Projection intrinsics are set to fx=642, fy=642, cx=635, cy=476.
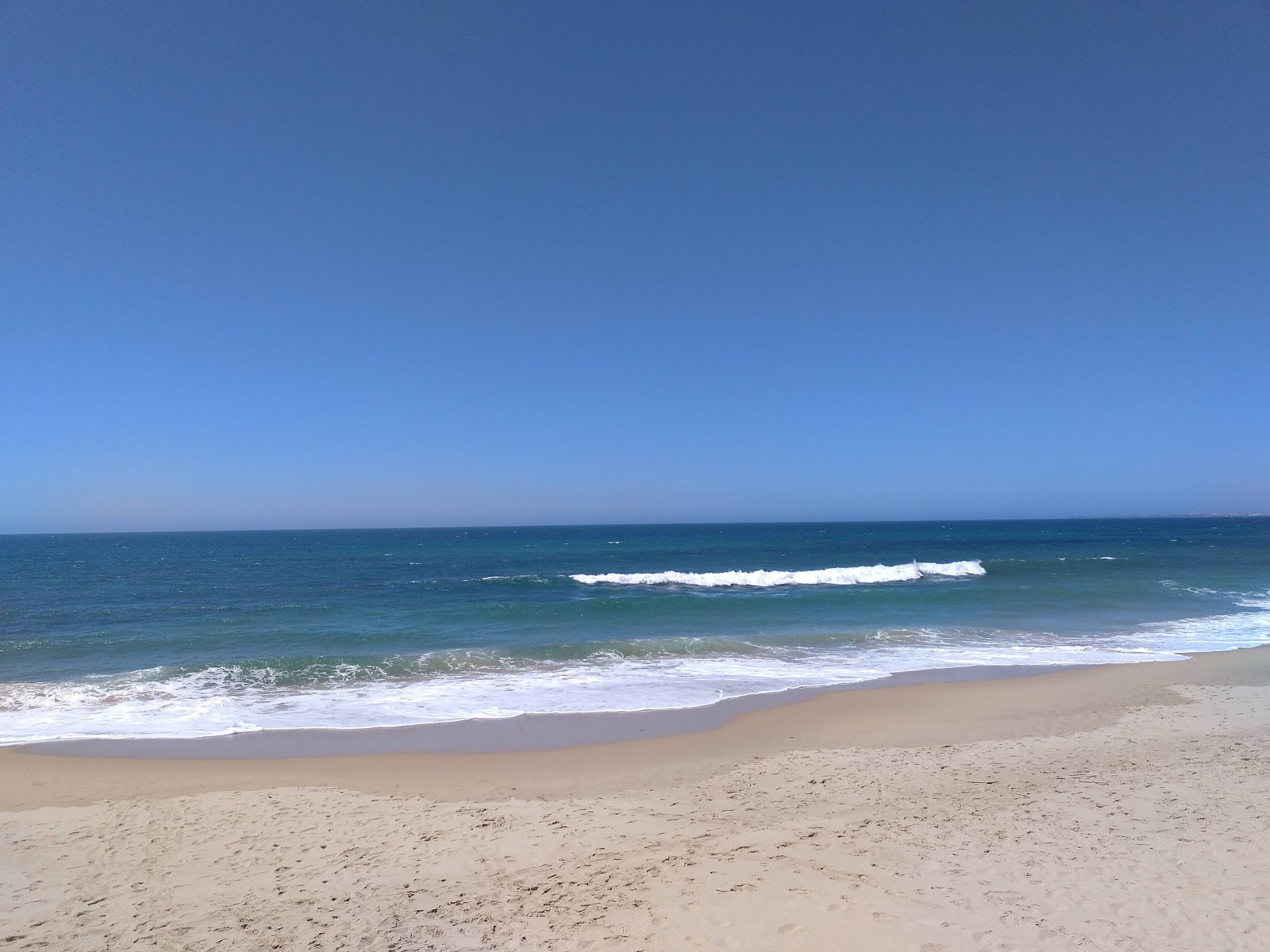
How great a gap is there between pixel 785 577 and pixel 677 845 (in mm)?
30523

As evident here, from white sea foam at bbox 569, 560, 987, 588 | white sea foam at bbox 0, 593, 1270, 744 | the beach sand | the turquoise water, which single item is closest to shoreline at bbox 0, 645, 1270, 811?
the beach sand

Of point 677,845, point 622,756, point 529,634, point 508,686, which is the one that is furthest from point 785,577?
point 677,845

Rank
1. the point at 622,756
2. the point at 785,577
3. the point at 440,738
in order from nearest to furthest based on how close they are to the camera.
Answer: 1. the point at 622,756
2. the point at 440,738
3. the point at 785,577

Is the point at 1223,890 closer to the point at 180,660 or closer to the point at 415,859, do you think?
the point at 415,859

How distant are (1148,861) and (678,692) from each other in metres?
7.90

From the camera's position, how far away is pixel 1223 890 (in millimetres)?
4984

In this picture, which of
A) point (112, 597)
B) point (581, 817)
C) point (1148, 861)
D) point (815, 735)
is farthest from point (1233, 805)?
point (112, 597)

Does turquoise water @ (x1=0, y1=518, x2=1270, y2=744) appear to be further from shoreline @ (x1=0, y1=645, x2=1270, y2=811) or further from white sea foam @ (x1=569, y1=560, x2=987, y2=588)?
shoreline @ (x1=0, y1=645, x2=1270, y2=811)

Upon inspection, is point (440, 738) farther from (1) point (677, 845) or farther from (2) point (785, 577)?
(2) point (785, 577)

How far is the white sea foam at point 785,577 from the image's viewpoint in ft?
111

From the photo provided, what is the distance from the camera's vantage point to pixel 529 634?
1897cm

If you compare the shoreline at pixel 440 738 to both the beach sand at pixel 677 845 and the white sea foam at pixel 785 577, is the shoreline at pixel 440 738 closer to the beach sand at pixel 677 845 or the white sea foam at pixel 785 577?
the beach sand at pixel 677 845

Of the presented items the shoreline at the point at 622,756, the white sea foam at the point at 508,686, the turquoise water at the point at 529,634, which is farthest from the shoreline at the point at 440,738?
the turquoise water at the point at 529,634

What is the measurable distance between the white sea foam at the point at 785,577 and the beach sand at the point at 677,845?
23.9m
